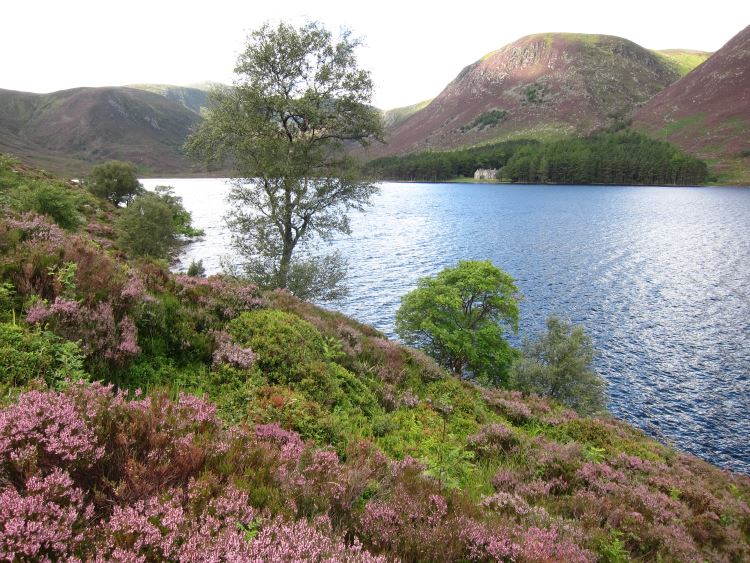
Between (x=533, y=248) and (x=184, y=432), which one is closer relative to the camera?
(x=184, y=432)

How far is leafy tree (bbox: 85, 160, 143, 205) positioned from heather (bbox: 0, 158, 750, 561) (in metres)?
78.9

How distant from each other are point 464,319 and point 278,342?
943 inches

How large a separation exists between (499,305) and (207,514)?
30633mm

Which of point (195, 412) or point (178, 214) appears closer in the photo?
point (195, 412)

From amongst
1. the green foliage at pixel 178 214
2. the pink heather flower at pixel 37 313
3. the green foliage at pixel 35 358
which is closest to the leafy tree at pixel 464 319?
the pink heather flower at pixel 37 313

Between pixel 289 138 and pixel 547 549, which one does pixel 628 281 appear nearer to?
pixel 289 138

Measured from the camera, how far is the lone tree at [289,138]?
2505 cm

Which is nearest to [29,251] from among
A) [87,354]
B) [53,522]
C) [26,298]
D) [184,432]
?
[26,298]

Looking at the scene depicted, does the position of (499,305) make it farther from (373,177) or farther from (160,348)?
(160,348)

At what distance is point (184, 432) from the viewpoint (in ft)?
13.3

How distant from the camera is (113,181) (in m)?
75.2

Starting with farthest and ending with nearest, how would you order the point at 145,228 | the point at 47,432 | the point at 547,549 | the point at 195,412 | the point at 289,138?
the point at 145,228
the point at 289,138
the point at 195,412
the point at 547,549
the point at 47,432

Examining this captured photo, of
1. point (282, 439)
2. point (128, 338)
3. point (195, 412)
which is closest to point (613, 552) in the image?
point (282, 439)

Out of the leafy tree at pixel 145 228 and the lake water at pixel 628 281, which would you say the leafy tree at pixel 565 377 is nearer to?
the lake water at pixel 628 281
